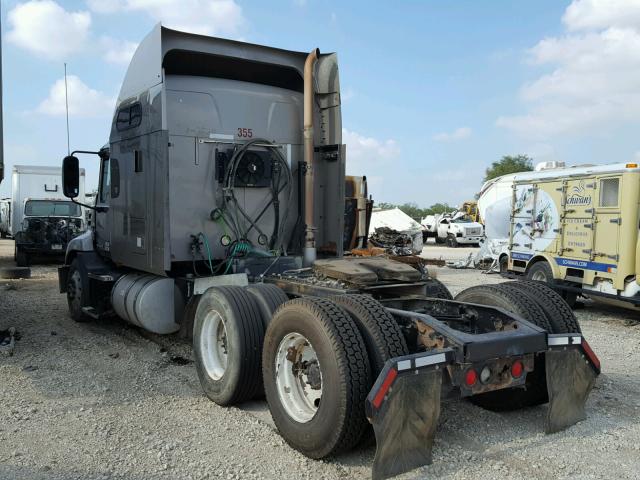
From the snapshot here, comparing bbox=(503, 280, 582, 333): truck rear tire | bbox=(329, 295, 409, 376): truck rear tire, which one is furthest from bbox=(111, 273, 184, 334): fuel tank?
bbox=(503, 280, 582, 333): truck rear tire

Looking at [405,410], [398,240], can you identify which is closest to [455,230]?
[398,240]

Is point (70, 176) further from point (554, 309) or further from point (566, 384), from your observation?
point (566, 384)

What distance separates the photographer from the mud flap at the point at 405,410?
3.35 meters

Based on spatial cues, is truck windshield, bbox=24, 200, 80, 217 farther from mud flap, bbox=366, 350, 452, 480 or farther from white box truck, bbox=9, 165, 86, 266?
mud flap, bbox=366, 350, 452, 480

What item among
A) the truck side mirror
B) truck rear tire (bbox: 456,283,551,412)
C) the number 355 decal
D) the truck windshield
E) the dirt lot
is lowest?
the dirt lot

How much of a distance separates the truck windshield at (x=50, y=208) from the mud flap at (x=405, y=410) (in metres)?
16.6

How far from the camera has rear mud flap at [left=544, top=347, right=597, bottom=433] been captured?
4102mm

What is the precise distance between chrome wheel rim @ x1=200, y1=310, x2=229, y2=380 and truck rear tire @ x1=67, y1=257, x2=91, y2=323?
3522mm

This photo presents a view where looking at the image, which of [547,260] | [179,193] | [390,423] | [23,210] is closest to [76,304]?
[179,193]

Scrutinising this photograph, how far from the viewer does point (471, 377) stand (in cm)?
369

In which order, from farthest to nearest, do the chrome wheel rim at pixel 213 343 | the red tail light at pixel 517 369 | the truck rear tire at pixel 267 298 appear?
the chrome wheel rim at pixel 213 343 → the truck rear tire at pixel 267 298 → the red tail light at pixel 517 369

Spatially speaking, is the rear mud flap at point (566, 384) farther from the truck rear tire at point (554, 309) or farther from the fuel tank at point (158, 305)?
the fuel tank at point (158, 305)

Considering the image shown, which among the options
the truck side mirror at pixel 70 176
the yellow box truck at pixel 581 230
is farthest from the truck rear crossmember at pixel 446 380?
the yellow box truck at pixel 581 230

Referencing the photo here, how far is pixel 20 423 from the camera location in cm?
440
